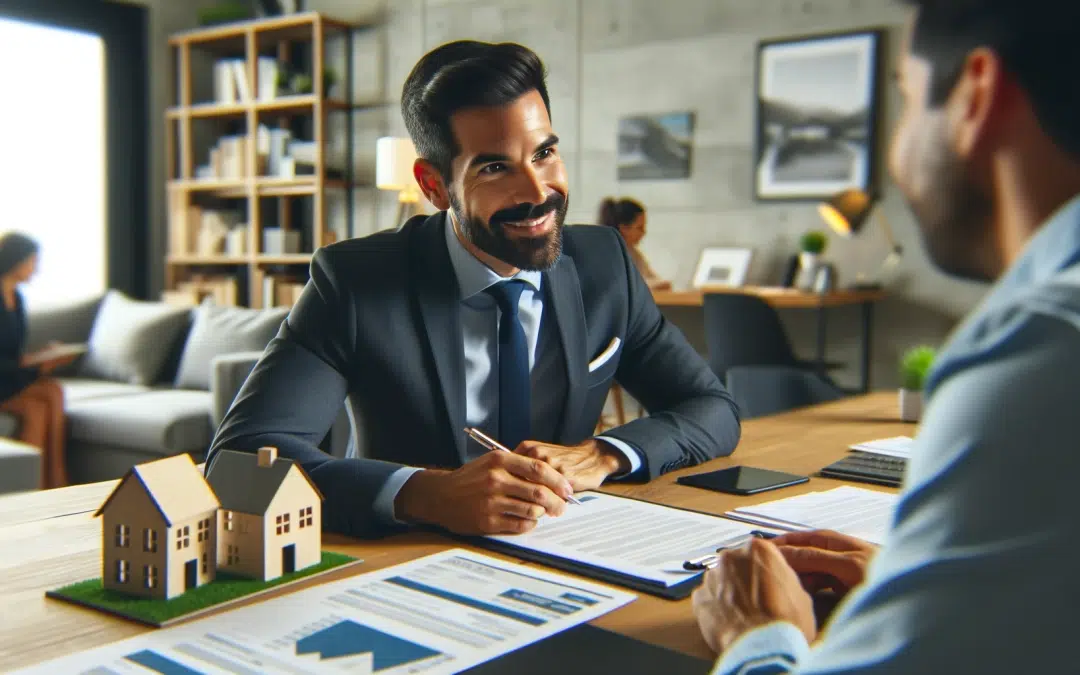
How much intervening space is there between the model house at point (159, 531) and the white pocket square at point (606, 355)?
927 mm

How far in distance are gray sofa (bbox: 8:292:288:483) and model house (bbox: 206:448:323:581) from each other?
9.91 ft

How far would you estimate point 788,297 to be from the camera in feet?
14.3

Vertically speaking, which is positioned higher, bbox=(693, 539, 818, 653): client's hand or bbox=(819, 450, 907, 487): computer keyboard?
bbox=(693, 539, 818, 653): client's hand

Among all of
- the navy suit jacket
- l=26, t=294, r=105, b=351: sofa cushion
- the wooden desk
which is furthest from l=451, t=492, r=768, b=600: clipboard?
l=26, t=294, r=105, b=351: sofa cushion

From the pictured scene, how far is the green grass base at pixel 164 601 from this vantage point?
81 centimetres

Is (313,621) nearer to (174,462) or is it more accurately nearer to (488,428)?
(174,462)

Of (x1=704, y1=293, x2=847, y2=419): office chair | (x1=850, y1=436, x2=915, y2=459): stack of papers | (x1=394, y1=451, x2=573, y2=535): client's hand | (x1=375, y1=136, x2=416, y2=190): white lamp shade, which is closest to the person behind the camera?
(x1=394, y1=451, x2=573, y2=535): client's hand

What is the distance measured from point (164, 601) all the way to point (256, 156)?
5.97 meters

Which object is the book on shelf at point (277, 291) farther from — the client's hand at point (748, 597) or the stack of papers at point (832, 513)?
the client's hand at point (748, 597)

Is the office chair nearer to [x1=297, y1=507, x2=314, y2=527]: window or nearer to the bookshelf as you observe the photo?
[x1=297, y1=507, x2=314, y2=527]: window

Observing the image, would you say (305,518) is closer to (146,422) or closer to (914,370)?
(914,370)

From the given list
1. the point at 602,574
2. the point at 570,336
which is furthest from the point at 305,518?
the point at 570,336

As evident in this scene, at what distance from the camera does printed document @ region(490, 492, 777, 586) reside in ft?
3.11

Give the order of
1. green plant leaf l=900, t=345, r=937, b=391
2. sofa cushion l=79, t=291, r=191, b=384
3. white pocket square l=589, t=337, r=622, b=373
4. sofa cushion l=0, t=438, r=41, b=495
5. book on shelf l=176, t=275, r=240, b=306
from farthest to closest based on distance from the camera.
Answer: book on shelf l=176, t=275, r=240, b=306 < sofa cushion l=79, t=291, r=191, b=384 < sofa cushion l=0, t=438, r=41, b=495 < green plant leaf l=900, t=345, r=937, b=391 < white pocket square l=589, t=337, r=622, b=373
